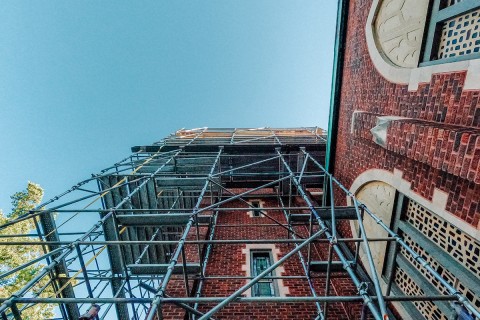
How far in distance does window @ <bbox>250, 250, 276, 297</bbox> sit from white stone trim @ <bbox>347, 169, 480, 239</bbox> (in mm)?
3676

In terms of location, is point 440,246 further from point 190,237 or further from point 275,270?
point 190,237

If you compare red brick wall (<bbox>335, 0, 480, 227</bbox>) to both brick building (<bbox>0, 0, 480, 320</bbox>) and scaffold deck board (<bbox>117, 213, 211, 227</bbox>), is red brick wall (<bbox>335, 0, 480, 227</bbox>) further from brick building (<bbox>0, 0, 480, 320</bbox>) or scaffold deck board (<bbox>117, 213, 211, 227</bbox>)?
scaffold deck board (<bbox>117, 213, 211, 227</bbox>)

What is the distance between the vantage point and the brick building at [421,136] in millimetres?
4059

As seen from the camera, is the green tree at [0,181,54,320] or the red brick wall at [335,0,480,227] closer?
the red brick wall at [335,0,480,227]

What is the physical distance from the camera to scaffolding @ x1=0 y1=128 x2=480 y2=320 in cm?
402

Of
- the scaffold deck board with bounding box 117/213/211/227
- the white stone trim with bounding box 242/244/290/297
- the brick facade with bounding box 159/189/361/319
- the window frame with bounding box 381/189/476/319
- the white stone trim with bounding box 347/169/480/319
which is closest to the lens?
the white stone trim with bounding box 347/169/480/319

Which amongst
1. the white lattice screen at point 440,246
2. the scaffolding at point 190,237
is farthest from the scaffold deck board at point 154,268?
the white lattice screen at point 440,246

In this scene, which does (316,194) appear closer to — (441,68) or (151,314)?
(441,68)

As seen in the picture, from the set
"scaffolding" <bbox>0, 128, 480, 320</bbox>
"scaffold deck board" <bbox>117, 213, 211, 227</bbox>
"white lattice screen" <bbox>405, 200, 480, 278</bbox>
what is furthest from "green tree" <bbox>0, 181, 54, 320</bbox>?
"white lattice screen" <bbox>405, 200, 480, 278</bbox>

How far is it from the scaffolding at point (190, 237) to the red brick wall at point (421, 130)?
1.12 meters

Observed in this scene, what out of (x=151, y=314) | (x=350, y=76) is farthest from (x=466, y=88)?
(x=151, y=314)

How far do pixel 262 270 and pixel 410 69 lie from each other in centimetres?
659

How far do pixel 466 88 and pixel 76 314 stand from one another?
→ 31.1ft

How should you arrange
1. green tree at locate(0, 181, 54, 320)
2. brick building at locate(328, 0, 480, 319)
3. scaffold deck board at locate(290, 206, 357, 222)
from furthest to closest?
green tree at locate(0, 181, 54, 320)
scaffold deck board at locate(290, 206, 357, 222)
brick building at locate(328, 0, 480, 319)
